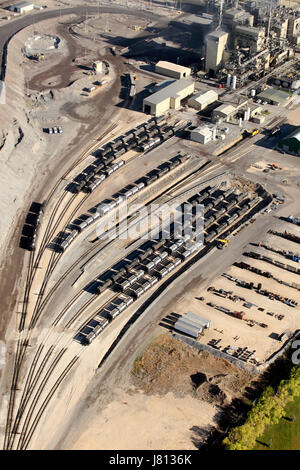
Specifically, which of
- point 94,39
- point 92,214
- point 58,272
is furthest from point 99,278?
point 94,39

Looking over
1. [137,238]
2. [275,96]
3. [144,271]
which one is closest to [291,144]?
[275,96]

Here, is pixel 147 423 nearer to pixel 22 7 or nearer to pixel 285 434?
pixel 285 434

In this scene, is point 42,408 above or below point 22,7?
below

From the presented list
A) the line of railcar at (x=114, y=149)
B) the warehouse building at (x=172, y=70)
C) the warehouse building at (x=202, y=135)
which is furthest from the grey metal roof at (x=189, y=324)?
the warehouse building at (x=172, y=70)

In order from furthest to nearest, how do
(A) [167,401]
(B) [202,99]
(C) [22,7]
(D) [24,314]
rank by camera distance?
(C) [22,7], (B) [202,99], (D) [24,314], (A) [167,401]

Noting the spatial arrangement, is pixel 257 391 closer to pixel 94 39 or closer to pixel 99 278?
pixel 99 278

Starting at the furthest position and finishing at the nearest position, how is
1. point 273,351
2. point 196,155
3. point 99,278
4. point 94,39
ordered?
point 94,39, point 196,155, point 99,278, point 273,351

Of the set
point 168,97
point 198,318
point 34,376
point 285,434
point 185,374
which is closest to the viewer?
point 285,434
